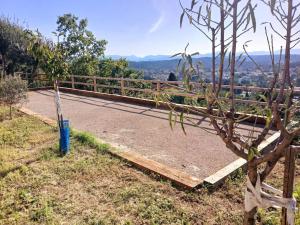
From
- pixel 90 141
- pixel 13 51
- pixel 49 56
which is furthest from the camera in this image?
pixel 13 51

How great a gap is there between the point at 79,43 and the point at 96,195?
668 inches

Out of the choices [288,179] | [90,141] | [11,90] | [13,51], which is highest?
[13,51]

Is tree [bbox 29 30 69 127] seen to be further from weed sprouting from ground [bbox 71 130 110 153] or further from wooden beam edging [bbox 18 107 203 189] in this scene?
wooden beam edging [bbox 18 107 203 189]

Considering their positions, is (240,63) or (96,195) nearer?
(240,63)

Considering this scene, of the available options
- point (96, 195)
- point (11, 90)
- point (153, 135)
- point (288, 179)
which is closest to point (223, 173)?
point (96, 195)

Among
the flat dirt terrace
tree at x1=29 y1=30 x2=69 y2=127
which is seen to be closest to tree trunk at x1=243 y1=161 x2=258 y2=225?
the flat dirt terrace

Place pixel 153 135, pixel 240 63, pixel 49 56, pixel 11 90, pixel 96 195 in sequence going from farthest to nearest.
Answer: pixel 11 90, pixel 153 135, pixel 49 56, pixel 96 195, pixel 240 63

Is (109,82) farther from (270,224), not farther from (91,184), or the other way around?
(270,224)

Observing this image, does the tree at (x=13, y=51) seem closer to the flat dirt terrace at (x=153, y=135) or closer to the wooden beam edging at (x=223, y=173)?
the flat dirt terrace at (x=153, y=135)

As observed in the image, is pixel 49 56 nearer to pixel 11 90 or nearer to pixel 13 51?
pixel 11 90

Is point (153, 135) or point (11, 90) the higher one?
point (11, 90)

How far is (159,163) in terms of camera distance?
392 centimetres

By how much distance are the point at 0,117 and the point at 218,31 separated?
685cm

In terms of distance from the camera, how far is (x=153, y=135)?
5.43 meters
